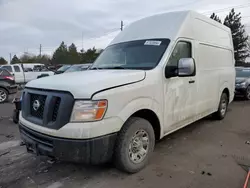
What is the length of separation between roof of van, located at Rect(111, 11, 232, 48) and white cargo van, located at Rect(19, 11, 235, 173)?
17 millimetres

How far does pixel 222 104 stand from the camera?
21.6 feet

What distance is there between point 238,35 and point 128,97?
49.7 m

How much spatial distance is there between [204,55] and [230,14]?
47.9 m

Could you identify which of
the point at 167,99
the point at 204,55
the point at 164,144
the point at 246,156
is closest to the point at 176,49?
the point at 167,99

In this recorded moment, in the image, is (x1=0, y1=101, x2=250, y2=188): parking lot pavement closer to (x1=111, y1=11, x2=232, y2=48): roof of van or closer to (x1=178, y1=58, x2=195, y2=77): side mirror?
(x1=178, y1=58, x2=195, y2=77): side mirror

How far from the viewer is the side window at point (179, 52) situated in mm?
4032

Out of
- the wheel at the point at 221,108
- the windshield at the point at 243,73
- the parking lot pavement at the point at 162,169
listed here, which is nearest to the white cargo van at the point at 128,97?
the parking lot pavement at the point at 162,169

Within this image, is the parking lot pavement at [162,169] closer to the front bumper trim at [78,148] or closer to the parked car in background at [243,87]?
the front bumper trim at [78,148]

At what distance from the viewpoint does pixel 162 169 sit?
3.60 meters

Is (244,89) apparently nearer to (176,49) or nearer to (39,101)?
(176,49)

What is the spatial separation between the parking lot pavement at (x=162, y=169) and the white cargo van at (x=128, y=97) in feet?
1.01

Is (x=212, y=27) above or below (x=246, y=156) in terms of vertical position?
above

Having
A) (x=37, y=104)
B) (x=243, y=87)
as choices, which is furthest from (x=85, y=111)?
(x=243, y=87)

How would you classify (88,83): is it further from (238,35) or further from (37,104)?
(238,35)
